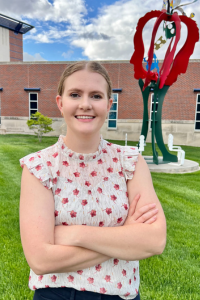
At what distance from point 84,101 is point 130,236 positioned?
0.80 meters

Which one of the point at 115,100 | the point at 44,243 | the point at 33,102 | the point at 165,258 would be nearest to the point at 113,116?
the point at 115,100

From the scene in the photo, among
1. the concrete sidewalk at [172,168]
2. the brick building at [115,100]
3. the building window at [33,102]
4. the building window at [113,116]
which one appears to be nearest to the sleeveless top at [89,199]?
the concrete sidewalk at [172,168]

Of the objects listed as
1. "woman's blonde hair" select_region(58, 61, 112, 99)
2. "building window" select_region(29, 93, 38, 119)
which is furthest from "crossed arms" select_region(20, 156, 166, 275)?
"building window" select_region(29, 93, 38, 119)

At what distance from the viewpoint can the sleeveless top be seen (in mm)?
1315

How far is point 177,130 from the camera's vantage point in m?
20.6

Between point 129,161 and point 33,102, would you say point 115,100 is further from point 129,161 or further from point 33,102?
point 129,161

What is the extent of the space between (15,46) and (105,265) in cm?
4988

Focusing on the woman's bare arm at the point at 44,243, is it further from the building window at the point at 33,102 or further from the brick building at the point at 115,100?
the building window at the point at 33,102

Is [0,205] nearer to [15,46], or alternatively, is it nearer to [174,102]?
[174,102]

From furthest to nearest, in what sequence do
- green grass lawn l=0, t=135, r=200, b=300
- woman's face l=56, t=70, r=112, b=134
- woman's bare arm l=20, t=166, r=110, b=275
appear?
green grass lawn l=0, t=135, r=200, b=300 < woman's face l=56, t=70, r=112, b=134 < woman's bare arm l=20, t=166, r=110, b=275

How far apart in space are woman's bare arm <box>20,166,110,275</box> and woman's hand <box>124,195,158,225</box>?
26 cm

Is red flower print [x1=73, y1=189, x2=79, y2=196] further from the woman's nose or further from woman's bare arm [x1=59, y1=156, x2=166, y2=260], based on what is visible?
the woman's nose

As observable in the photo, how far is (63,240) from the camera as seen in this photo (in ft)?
4.15

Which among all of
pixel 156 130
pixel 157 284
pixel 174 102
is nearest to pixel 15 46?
pixel 174 102
